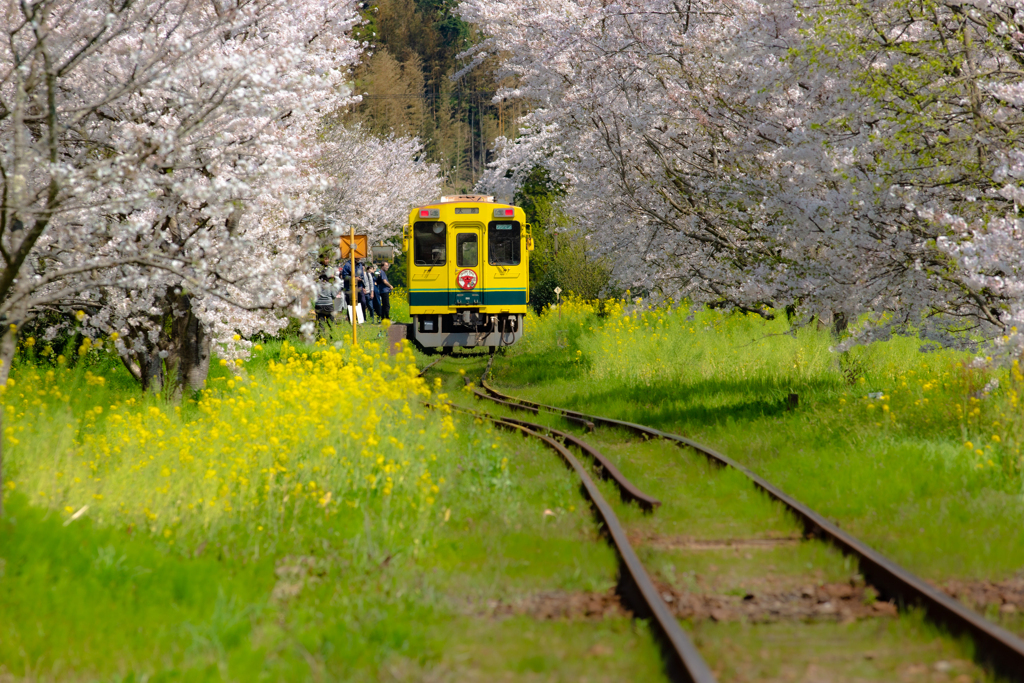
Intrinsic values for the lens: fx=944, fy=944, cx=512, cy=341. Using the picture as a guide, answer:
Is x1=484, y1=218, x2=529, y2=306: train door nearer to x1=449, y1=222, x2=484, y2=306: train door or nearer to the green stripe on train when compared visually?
the green stripe on train

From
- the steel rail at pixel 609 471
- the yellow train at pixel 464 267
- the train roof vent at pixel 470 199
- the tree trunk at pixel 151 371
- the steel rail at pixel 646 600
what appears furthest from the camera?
the train roof vent at pixel 470 199

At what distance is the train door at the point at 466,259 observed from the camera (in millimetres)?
21641

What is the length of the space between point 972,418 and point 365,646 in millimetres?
7229

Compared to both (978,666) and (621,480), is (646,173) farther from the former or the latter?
(978,666)

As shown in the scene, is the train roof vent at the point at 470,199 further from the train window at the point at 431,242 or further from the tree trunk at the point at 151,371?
the tree trunk at the point at 151,371

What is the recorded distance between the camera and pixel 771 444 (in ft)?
34.0

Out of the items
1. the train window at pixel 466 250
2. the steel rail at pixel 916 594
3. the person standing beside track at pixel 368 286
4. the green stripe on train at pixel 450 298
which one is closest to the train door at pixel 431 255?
the green stripe on train at pixel 450 298

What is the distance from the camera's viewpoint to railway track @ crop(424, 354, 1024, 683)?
404cm

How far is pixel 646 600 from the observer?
16.3 ft

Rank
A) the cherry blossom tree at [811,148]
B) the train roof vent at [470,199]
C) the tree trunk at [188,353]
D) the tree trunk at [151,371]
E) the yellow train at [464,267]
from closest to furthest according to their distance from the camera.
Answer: the cherry blossom tree at [811,148] < the tree trunk at [151,371] < the tree trunk at [188,353] < the yellow train at [464,267] < the train roof vent at [470,199]

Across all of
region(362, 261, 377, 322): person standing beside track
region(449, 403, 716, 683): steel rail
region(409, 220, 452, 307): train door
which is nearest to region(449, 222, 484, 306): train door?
region(409, 220, 452, 307): train door

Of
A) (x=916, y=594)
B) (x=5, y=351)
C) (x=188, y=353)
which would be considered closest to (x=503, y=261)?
(x=188, y=353)

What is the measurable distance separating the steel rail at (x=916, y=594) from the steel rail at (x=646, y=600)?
123cm

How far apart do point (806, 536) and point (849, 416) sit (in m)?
4.44
